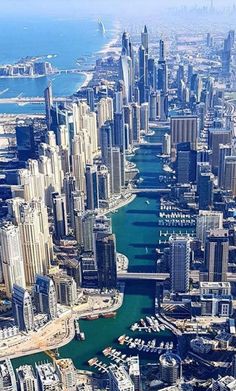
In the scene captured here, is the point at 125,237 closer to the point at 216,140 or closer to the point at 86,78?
the point at 216,140

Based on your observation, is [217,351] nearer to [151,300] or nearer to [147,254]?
[151,300]

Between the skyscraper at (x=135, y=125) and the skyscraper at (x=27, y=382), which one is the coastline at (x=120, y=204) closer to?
the skyscraper at (x=135, y=125)

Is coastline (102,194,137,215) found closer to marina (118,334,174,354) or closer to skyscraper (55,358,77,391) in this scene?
marina (118,334,174,354)

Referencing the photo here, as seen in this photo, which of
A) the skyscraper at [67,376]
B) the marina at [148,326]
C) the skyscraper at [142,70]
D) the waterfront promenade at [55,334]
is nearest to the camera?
the skyscraper at [67,376]

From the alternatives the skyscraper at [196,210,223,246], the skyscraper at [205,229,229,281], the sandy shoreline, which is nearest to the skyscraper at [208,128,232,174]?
the skyscraper at [196,210,223,246]

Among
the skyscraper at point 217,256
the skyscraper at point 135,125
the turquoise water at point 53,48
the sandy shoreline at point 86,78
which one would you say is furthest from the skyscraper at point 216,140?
the sandy shoreline at point 86,78

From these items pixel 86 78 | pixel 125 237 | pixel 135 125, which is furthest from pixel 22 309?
pixel 86 78
